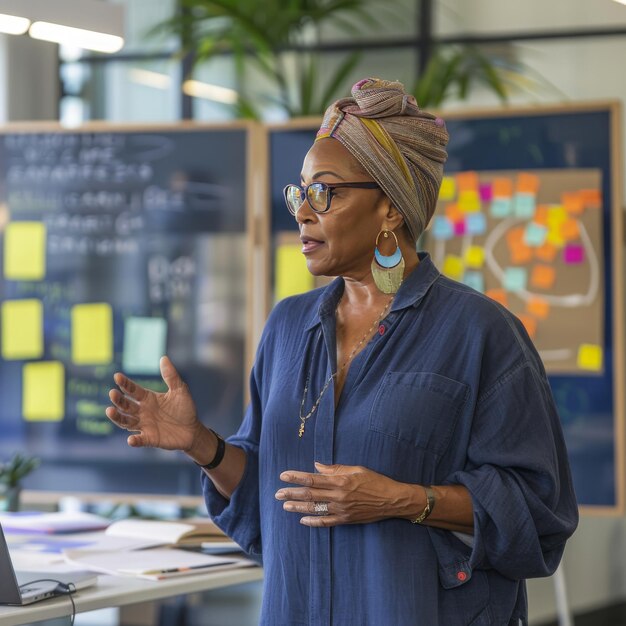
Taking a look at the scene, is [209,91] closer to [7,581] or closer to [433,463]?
[7,581]

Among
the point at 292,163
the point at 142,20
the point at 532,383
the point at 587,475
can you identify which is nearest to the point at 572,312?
the point at 587,475

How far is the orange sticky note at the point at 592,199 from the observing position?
356 cm

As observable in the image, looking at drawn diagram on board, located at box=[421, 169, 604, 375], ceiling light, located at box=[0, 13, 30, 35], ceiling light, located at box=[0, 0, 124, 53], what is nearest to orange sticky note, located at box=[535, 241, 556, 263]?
drawn diagram on board, located at box=[421, 169, 604, 375]

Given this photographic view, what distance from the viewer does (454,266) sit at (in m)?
3.70

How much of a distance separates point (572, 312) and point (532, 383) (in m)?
2.02

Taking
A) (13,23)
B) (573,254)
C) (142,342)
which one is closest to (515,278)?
(573,254)

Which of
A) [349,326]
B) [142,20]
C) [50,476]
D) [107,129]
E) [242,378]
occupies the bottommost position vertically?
[50,476]

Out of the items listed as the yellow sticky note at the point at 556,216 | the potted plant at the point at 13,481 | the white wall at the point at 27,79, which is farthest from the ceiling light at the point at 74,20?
the white wall at the point at 27,79

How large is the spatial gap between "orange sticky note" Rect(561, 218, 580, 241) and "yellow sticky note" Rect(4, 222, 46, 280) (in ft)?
5.95

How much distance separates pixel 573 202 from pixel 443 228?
436 mm

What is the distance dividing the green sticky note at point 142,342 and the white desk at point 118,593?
64.3 inches

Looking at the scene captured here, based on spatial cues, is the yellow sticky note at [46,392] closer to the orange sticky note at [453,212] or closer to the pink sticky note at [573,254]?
the orange sticky note at [453,212]

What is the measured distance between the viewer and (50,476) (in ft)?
12.6

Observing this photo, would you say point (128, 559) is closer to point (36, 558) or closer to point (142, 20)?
point (36, 558)
